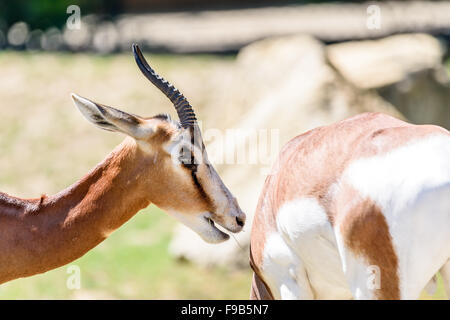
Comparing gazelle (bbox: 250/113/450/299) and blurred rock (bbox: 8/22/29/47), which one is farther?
blurred rock (bbox: 8/22/29/47)

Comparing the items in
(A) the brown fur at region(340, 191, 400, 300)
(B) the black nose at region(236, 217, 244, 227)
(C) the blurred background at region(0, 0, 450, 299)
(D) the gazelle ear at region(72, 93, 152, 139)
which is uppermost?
(D) the gazelle ear at region(72, 93, 152, 139)

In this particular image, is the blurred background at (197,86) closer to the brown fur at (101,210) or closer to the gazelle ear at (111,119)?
the brown fur at (101,210)

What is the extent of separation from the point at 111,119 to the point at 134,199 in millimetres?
469

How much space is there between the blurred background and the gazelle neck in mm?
3067

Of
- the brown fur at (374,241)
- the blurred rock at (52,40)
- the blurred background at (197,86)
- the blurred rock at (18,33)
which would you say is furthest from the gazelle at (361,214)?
the blurred rock at (18,33)

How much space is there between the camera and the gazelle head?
15.3 ft

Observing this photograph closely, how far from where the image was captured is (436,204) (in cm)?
388

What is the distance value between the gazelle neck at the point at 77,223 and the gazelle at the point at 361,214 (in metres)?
0.77

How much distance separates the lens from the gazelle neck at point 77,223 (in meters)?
4.72

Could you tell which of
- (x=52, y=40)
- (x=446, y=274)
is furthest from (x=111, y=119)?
(x=52, y=40)

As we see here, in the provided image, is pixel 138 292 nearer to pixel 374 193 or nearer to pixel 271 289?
pixel 271 289

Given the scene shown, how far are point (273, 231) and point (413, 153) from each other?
979 millimetres

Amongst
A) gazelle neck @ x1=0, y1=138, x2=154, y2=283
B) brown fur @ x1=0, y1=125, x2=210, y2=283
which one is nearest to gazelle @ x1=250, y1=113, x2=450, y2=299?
brown fur @ x1=0, y1=125, x2=210, y2=283

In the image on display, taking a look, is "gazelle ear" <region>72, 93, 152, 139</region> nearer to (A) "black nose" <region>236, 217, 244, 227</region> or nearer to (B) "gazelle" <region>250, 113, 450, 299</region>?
(A) "black nose" <region>236, 217, 244, 227</region>
